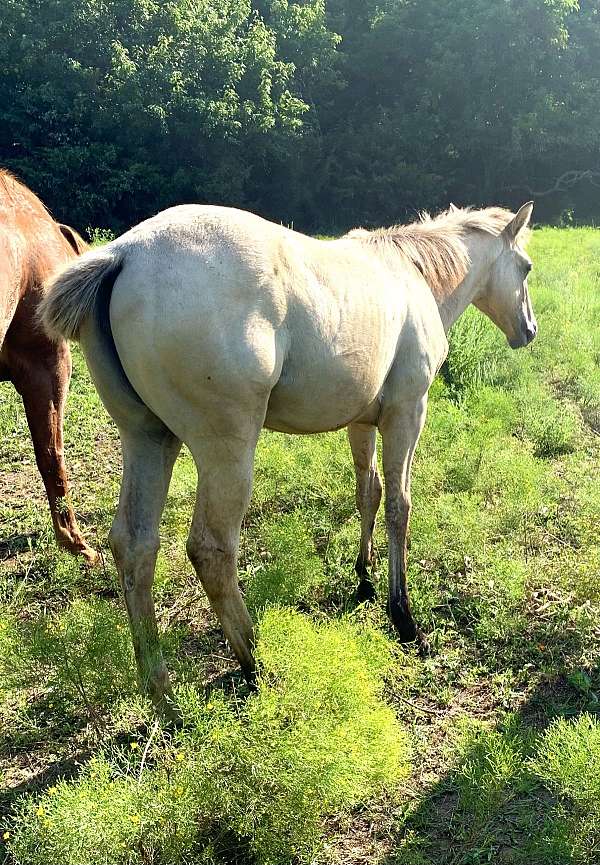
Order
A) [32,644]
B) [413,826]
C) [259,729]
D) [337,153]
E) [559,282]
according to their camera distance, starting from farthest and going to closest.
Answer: [337,153] < [559,282] < [32,644] < [413,826] < [259,729]

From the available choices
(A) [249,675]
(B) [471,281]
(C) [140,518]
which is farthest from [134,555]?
(B) [471,281]

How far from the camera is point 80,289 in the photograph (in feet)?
8.09

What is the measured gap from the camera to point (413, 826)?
2.45 metres

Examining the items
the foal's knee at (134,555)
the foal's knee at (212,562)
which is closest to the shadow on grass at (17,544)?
the foal's knee at (134,555)

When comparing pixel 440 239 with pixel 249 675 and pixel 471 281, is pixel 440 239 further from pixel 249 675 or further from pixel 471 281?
pixel 249 675

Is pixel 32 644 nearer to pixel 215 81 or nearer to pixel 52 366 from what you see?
pixel 52 366

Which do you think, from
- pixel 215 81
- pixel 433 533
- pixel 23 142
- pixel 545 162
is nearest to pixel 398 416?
pixel 433 533

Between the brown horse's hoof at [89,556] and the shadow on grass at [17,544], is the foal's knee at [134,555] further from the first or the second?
the shadow on grass at [17,544]

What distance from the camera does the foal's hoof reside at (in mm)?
3754

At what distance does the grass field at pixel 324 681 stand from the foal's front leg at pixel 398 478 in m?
0.22

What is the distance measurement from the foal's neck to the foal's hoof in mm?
1618

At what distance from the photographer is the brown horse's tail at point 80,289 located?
246cm

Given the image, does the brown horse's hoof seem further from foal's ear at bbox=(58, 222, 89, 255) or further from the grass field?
foal's ear at bbox=(58, 222, 89, 255)

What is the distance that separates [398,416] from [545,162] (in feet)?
98.6
